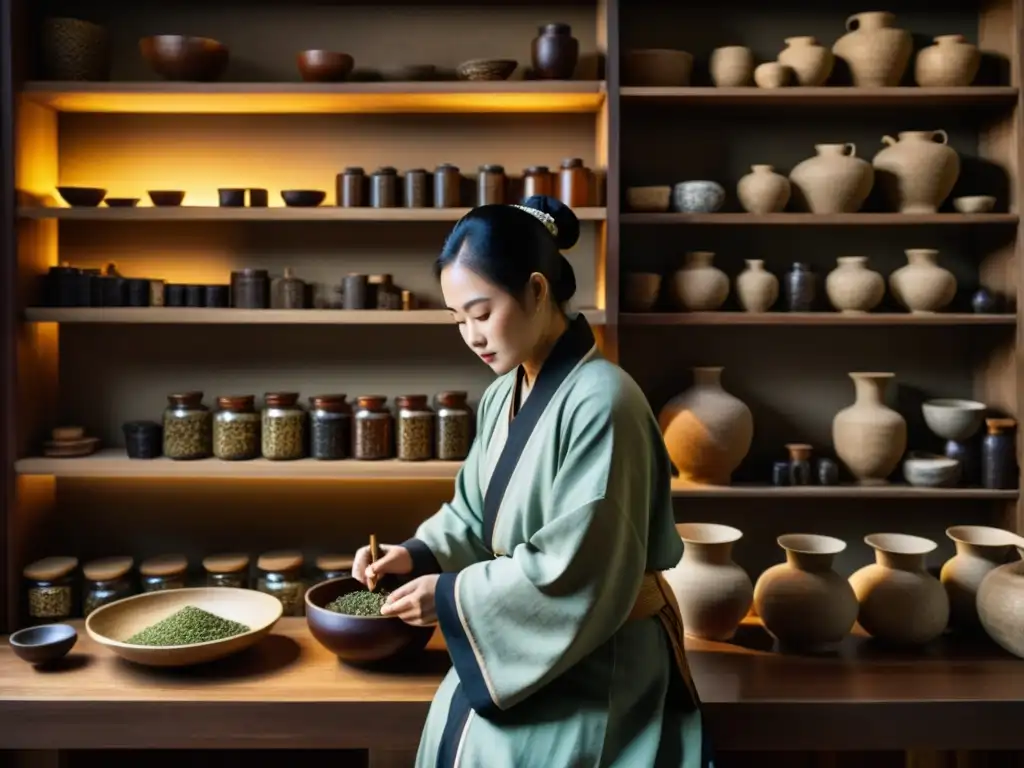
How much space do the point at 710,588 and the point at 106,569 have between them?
1638 millimetres

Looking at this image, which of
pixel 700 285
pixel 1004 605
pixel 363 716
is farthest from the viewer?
pixel 700 285

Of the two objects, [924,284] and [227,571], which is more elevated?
[924,284]

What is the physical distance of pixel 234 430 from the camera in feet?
8.65

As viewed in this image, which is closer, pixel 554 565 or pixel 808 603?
pixel 554 565

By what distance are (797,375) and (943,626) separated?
0.87m

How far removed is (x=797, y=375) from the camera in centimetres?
295

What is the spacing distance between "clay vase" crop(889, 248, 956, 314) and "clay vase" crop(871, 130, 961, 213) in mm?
139

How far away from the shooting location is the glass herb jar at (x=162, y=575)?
266 cm

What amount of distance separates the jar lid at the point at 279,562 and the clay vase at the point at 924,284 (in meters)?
1.89

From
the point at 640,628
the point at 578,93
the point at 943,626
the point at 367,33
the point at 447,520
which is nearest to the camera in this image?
the point at 640,628

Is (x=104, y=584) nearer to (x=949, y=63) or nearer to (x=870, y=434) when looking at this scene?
(x=870, y=434)

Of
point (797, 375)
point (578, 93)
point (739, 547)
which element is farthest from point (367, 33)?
point (739, 547)

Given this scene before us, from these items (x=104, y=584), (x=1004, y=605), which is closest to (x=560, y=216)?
(x=1004, y=605)

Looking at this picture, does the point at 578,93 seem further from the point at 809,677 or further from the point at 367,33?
the point at 809,677
